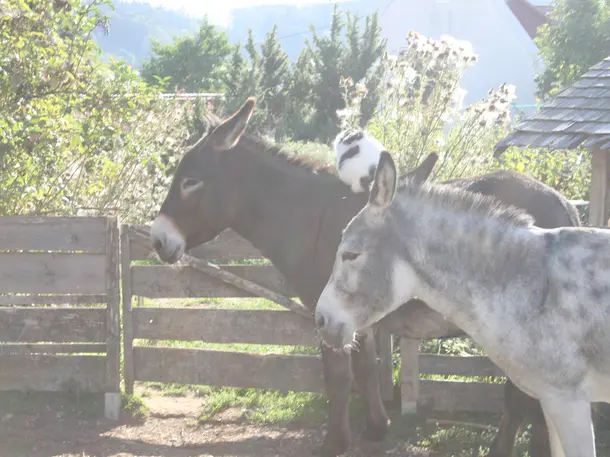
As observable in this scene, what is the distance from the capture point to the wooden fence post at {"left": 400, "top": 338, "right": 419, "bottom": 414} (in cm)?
549

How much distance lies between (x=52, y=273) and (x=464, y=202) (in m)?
3.85

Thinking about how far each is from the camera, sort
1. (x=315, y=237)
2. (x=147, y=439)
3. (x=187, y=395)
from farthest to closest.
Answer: (x=187, y=395)
(x=147, y=439)
(x=315, y=237)

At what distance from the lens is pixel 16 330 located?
5953mm

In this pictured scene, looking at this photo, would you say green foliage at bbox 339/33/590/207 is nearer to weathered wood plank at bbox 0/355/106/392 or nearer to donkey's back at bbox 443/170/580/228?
donkey's back at bbox 443/170/580/228

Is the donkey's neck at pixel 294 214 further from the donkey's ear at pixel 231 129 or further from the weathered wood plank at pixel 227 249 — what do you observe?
the weathered wood plank at pixel 227 249

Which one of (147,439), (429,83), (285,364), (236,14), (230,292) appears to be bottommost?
(147,439)

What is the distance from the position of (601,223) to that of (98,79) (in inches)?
185

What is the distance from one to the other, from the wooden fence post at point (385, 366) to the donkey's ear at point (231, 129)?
6.57 feet

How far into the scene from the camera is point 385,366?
5.71 m

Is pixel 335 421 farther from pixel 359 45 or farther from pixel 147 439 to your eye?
pixel 359 45

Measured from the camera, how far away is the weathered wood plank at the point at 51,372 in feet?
19.4

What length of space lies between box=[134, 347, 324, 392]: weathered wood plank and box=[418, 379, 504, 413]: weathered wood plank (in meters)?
0.87

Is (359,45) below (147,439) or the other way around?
the other way around

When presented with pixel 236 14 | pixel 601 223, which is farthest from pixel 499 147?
pixel 236 14
